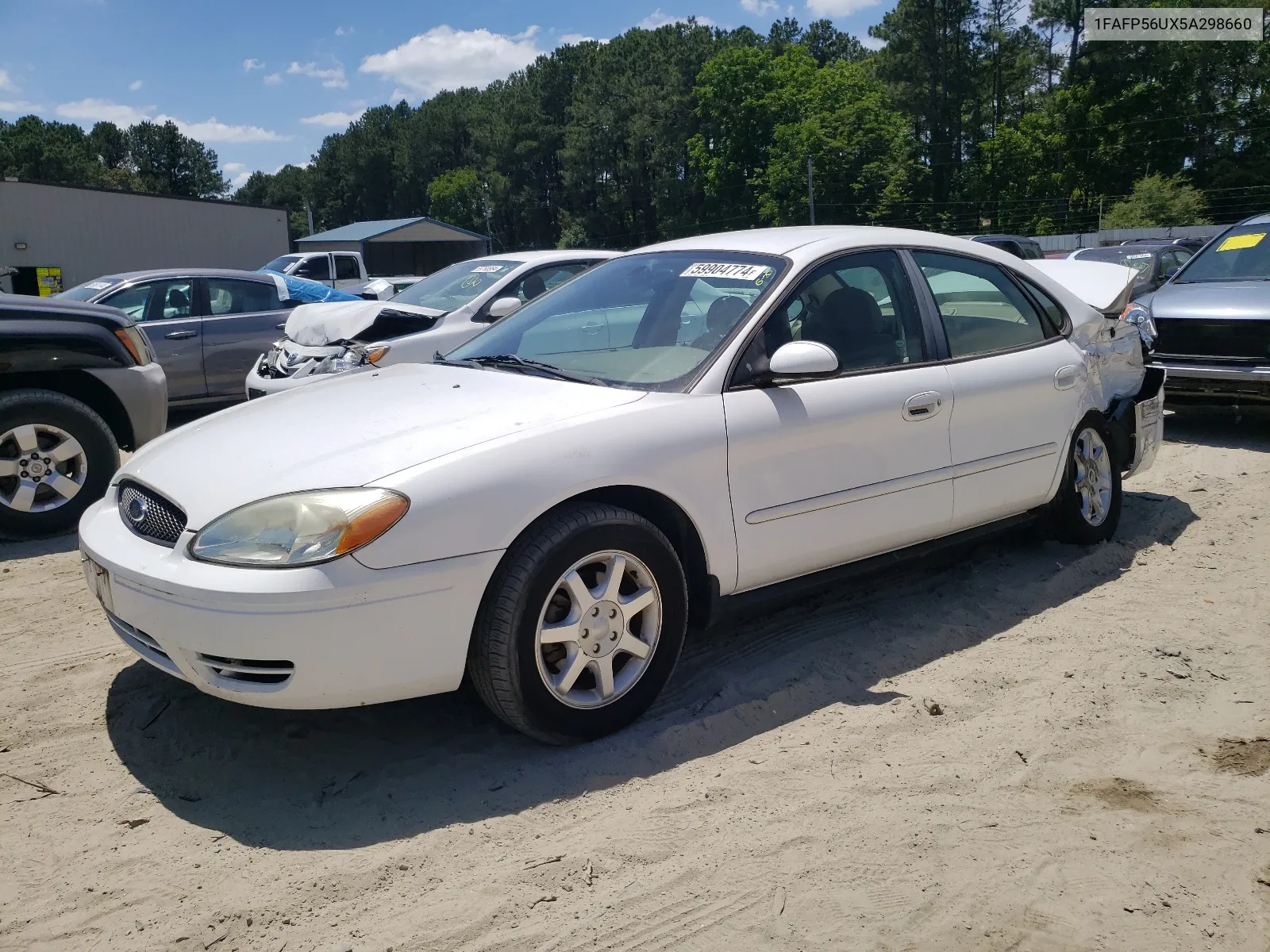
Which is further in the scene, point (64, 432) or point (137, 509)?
point (64, 432)

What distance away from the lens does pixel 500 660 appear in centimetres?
300

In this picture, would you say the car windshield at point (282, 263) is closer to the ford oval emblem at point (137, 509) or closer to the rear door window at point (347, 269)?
the rear door window at point (347, 269)

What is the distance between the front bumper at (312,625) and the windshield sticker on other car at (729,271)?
1606 millimetres

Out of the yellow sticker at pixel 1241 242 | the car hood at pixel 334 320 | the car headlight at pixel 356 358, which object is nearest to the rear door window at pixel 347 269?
the car hood at pixel 334 320

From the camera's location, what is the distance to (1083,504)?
508cm

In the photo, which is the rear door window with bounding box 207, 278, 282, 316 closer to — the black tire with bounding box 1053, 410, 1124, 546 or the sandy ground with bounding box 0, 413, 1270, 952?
the sandy ground with bounding box 0, 413, 1270, 952

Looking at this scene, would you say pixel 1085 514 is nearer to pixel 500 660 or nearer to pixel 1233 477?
pixel 1233 477

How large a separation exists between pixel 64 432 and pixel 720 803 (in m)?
4.72

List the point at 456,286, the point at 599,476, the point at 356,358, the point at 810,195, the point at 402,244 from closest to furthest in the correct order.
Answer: the point at 599,476, the point at 356,358, the point at 456,286, the point at 810,195, the point at 402,244

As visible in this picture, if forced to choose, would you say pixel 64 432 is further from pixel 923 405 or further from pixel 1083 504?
pixel 1083 504

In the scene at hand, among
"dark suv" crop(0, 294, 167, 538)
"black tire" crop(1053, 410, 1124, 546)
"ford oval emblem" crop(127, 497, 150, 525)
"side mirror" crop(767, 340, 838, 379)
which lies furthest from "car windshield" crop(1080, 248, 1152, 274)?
"ford oval emblem" crop(127, 497, 150, 525)

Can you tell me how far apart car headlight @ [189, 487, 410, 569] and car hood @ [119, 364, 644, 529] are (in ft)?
0.17

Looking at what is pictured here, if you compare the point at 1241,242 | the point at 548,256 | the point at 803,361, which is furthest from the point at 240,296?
the point at 1241,242

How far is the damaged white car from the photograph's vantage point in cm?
793
